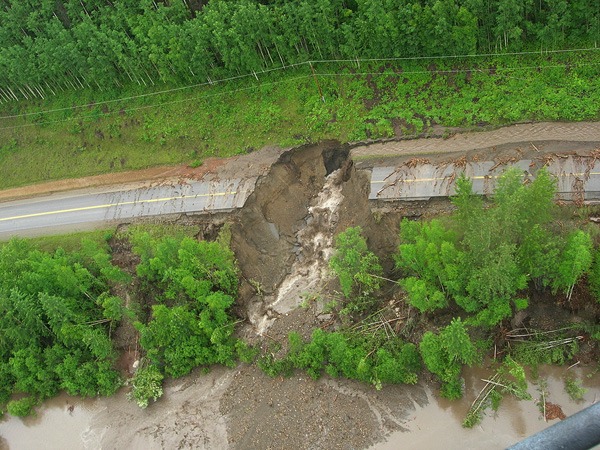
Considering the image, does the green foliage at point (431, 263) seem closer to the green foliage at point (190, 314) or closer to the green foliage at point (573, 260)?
the green foliage at point (573, 260)

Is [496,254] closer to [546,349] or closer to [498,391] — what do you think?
[546,349]

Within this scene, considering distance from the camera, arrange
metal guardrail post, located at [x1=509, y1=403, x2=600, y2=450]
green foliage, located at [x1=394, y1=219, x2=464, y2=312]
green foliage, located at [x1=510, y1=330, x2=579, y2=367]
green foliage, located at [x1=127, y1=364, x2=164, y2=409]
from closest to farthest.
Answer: metal guardrail post, located at [x1=509, y1=403, x2=600, y2=450] → green foliage, located at [x1=394, y1=219, x2=464, y2=312] → green foliage, located at [x1=510, y1=330, x2=579, y2=367] → green foliage, located at [x1=127, y1=364, x2=164, y2=409]

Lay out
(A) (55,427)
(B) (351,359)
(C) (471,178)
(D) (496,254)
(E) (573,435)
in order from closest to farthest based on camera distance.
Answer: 1. (E) (573,435)
2. (D) (496,254)
3. (B) (351,359)
4. (C) (471,178)
5. (A) (55,427)

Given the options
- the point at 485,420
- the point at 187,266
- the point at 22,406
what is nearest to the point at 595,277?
the point at 485,420

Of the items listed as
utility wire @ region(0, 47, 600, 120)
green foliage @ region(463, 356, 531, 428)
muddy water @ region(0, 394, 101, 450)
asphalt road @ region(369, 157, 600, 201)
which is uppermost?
utility wire @ region(0, 47, 600, 120)

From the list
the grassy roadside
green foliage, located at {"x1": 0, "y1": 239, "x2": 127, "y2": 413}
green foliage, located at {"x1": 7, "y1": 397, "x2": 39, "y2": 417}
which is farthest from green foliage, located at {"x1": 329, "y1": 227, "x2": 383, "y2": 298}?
green foliage, located at {"x1": 7, "y1": 397, "x2": 39, "y2": 417}

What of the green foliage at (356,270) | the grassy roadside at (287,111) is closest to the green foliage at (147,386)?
the green foliage at (356,270)

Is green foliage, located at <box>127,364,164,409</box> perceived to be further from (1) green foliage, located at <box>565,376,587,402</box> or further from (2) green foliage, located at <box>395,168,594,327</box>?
(1) green foliage, located at <box>565,376,587,402</box>
